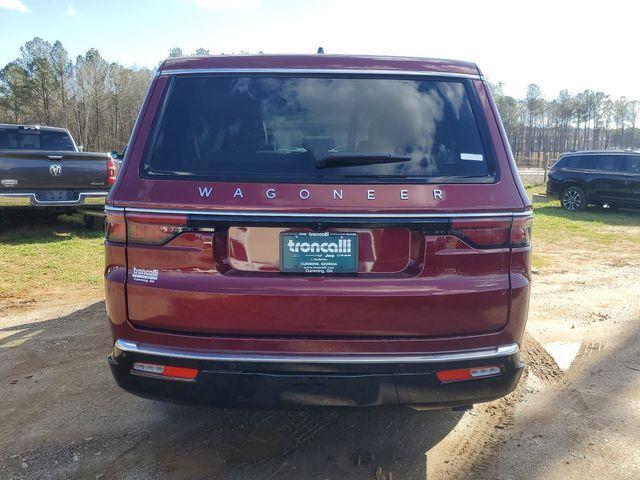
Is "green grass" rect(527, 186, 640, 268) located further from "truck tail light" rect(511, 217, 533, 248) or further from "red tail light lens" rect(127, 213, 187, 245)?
"red tail light lens" rect(127, 213, 187, 245)

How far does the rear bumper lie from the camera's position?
2219 mm

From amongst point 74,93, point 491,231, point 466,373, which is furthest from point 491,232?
point 74,93

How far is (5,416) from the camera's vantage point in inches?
125

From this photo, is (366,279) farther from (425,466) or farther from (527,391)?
(527,391)

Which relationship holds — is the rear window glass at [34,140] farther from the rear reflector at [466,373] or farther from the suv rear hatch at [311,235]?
the rear reflector at [466,373]

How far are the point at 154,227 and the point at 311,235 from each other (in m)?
0.67

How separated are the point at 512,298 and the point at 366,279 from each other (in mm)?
659

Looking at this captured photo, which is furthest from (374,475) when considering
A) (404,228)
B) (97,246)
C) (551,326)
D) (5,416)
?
(97,246)

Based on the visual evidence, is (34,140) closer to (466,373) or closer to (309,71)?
(309,71)

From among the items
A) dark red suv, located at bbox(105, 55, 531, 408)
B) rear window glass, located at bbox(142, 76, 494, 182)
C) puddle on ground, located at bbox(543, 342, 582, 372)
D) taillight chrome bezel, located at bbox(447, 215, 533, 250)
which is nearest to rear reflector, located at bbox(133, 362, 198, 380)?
dark red suv, located at bbox(105, 55, 531, 408)

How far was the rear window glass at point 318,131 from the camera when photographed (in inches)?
90.4

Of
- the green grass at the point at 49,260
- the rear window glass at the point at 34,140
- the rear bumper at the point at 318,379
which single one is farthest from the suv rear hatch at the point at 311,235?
the rear window glass at the point at 34,140

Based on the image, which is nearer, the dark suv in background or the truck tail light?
the truck tail light

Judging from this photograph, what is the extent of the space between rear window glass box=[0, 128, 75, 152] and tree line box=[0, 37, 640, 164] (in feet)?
161
